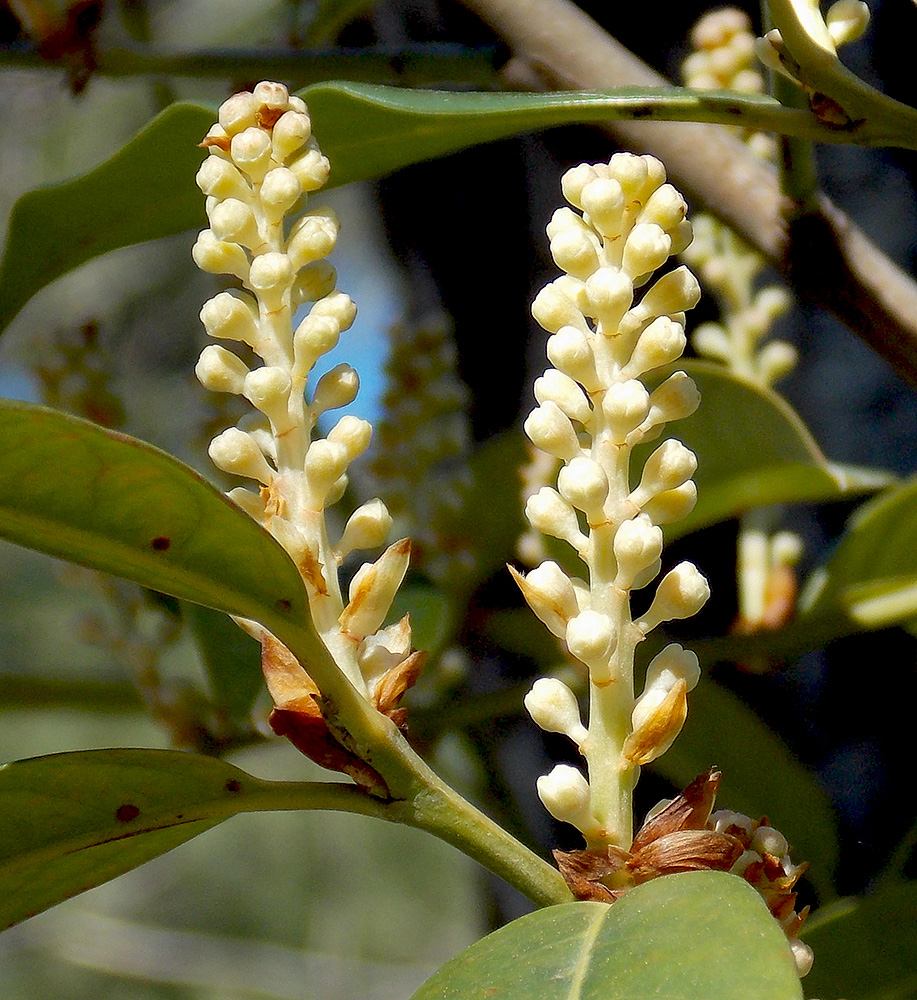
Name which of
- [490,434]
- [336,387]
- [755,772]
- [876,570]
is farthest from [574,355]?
[490,434]

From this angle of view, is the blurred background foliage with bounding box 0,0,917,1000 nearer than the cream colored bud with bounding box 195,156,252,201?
No

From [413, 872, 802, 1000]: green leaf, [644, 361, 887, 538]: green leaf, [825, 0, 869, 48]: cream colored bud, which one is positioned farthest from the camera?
[644, 361, 887, 538]: green leaf

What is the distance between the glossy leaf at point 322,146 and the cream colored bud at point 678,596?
0.81 ft

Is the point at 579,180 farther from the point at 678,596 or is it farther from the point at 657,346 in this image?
the point at 678,596

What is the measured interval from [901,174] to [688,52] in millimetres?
300

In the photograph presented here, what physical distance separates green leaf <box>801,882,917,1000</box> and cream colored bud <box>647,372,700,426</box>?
464 millimetres

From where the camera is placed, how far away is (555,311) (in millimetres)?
517

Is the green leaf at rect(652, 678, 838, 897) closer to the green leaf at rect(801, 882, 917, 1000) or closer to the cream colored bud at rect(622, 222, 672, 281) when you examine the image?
the green leaf at rect(801, 882, 917, 1000)

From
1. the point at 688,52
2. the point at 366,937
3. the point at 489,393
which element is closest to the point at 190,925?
the point at 366,937

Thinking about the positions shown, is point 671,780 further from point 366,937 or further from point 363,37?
point 366,937

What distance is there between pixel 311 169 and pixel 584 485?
0.19 metres

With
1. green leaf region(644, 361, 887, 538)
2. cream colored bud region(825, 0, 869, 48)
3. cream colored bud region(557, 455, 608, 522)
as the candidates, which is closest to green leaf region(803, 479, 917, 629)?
green leaf region(644, 361, 887, 538)

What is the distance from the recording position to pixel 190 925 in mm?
3617

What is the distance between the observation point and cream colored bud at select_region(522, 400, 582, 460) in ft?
1.66
